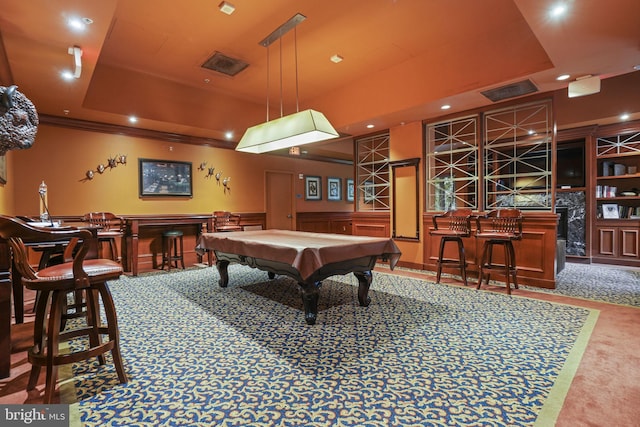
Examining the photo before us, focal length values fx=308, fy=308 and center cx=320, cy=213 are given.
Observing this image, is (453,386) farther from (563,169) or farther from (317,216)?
(317,216)

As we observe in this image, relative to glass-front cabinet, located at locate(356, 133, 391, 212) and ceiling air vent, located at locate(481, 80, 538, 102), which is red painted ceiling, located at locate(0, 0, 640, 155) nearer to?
→ ceiling air vent, located at locate(481, 80, 538, 102)

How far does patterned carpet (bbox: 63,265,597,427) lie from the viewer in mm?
1665

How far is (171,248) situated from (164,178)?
1.42m

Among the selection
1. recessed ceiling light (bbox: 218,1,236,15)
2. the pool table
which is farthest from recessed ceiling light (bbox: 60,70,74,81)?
the pool table

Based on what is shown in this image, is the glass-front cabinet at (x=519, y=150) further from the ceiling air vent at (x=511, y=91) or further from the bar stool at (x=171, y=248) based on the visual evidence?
the bar stool at (x=171, y=248)

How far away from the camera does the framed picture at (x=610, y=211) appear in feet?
19.3

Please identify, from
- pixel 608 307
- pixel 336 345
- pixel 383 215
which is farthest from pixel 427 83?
pixel 336 345

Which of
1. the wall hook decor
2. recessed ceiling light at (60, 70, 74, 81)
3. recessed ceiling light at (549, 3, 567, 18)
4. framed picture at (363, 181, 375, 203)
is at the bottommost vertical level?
framed picture at (363, 181, 375, 203)

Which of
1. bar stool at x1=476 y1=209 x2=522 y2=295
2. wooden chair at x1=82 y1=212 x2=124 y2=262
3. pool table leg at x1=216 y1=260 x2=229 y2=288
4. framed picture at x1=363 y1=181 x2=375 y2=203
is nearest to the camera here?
bar stool at x1=476 y1=209 x2=522 y2=295

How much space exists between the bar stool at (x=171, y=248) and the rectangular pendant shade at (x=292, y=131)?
2.31 metres

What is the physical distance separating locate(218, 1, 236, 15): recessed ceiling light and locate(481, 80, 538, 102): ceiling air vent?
3462 millimetres

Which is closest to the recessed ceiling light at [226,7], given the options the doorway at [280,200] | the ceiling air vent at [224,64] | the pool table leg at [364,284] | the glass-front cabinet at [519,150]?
the ceiling air vent at [224,64]

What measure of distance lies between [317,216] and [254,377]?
281 inches

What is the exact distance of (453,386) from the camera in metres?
1.90
